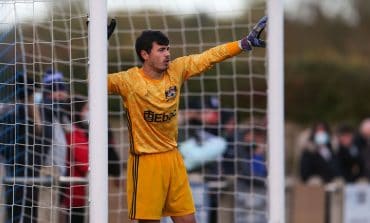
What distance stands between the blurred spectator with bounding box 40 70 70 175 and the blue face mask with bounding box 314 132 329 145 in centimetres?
700

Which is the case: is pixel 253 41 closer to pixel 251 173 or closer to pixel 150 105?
pixel 150 105

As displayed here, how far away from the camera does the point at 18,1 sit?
329 inches

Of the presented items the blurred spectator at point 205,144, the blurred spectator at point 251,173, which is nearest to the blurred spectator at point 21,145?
the blurred spectator at point 205,144

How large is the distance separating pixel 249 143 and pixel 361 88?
18539 mm

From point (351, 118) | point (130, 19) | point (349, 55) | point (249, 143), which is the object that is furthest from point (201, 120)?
point (349, 55)

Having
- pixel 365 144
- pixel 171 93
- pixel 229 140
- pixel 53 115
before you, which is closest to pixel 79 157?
pixel 53 115

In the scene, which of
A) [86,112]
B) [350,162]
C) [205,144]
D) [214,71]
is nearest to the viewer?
[86,112]

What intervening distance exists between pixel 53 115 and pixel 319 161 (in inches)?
285

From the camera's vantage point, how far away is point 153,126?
25.9 feet

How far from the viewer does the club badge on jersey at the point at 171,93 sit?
26.0 ft

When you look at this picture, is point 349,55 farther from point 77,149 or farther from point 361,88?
point 77,149

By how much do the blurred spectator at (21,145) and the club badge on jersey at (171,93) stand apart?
4.20 ft

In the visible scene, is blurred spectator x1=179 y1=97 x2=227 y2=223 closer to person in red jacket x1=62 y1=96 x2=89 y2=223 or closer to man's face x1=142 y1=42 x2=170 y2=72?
person in red jacket x1=62 y1=96 x2=89 y2=223

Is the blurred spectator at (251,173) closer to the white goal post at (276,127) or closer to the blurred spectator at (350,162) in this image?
the white goal post at (276,127)
